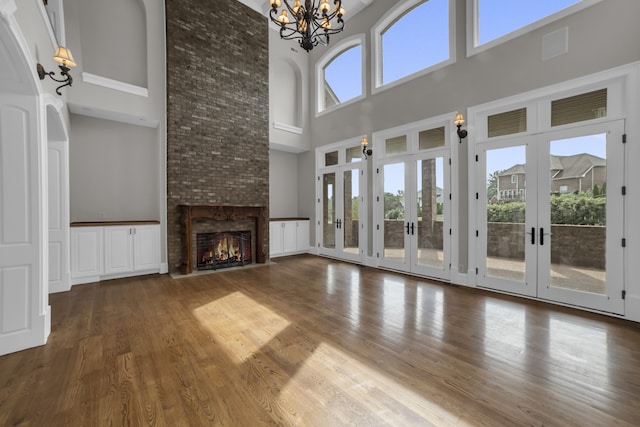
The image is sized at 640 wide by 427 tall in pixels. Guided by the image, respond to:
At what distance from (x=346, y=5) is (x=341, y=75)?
1.51 m

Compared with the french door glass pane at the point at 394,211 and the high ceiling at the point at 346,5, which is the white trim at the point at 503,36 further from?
the high ceiling at the point at 346,5

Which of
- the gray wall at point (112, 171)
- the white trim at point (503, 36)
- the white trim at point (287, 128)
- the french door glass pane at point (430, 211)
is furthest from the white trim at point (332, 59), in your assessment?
the gray wall at point (112, 171)

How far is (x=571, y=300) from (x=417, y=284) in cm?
206

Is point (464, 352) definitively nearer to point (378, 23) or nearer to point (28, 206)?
point (28, 206)

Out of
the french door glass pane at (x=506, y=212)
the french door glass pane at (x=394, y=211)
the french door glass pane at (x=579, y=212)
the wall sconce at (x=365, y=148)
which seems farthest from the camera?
the wall sconce at (x=365, y=148)

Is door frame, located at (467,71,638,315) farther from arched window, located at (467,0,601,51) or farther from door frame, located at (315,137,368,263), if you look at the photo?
door frame, located at (315,137,368,263)

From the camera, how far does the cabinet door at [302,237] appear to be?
814cm

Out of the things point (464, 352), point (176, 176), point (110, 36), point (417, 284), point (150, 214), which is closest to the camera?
point (464, 352)

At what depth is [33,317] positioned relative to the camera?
107 inches

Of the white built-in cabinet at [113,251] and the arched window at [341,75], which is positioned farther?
the arched window at [341,75]

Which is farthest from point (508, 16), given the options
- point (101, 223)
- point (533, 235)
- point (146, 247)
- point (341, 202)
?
point (101, 223)

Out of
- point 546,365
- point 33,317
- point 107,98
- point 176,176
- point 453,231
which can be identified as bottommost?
point 546,365

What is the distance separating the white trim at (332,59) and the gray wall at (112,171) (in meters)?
4.34

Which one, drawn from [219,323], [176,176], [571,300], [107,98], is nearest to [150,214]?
[176,176]
